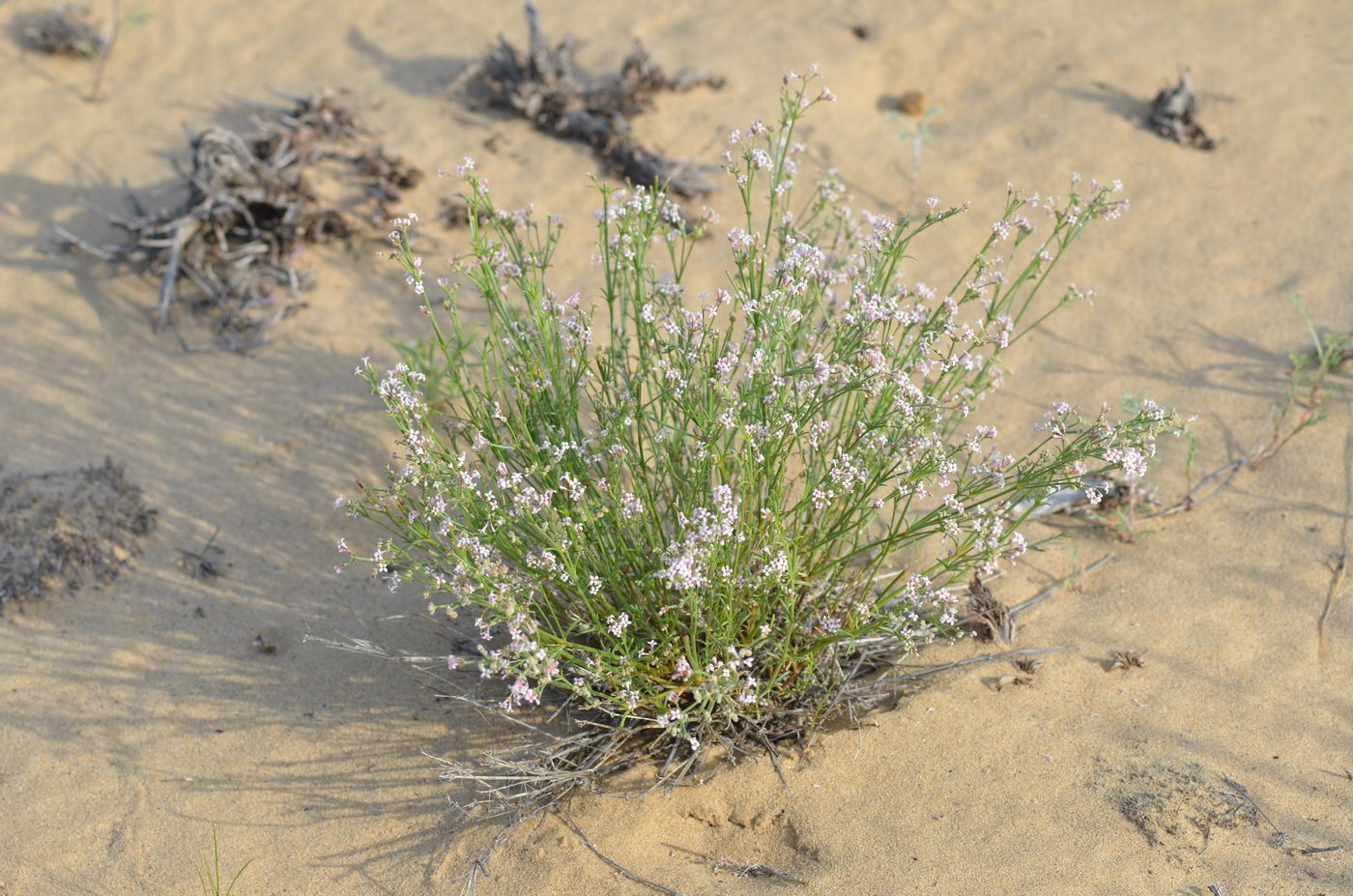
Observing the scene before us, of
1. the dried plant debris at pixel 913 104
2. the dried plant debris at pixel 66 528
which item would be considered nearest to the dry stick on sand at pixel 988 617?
the dried plant debris at pixel 66 528

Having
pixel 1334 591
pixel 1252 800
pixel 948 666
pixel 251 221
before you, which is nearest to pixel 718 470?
pixel 948 666

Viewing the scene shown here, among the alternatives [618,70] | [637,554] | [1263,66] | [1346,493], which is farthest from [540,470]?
[1263,66]

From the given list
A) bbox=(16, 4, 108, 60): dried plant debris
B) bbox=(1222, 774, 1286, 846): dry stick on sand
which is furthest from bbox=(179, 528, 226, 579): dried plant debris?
bbox=(16, 4, 108, 60): dried plant debris

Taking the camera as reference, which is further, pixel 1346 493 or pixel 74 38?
pixel 74 38

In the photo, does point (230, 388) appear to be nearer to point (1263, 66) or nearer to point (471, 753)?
point (471, 753)

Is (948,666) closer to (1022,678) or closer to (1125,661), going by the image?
(1022,678)

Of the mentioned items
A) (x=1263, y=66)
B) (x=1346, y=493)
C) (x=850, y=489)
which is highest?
(x=1263, y=66)

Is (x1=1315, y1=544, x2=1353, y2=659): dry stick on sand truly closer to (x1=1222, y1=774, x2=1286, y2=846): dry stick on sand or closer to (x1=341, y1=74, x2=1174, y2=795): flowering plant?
(x1=1222, y1=774, x2=1286, y2=846): dry stick on sand
